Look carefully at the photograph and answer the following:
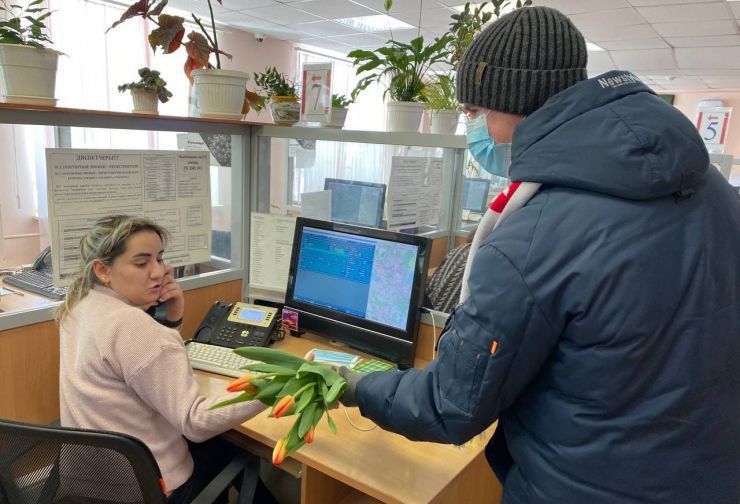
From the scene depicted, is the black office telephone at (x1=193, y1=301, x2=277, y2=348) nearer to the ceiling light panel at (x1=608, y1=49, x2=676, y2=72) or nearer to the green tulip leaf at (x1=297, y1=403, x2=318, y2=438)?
the green tulip leaf at (x1=297, y1=403, x2=318, y2=438)

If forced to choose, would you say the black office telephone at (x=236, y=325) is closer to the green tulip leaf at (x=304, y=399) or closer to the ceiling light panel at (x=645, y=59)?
the green tulip leaf at (x=304, y=399)

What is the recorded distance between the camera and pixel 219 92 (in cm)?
170

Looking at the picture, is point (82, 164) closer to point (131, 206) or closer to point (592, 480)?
point (131, 206)

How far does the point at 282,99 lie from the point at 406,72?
17.3 inches

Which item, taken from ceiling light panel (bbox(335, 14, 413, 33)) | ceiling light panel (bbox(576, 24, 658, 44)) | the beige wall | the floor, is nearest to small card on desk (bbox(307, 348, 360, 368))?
the floor

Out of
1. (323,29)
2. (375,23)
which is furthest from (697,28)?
(323,29)

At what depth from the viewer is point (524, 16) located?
88 centimetres

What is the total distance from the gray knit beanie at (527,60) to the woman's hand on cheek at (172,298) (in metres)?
1.05

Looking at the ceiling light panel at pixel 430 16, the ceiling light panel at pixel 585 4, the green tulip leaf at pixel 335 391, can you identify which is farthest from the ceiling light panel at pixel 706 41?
the green tulip leaf at pixel 335 391

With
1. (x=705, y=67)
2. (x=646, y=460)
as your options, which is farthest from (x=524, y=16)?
(x=705, y=67)

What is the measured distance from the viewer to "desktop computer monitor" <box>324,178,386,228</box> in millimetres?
2753

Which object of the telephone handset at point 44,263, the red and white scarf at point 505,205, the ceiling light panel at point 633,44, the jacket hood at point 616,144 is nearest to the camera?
the jacket hood at point 616,144

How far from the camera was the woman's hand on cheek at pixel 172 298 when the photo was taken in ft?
5.08

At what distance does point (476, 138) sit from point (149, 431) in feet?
3.48
